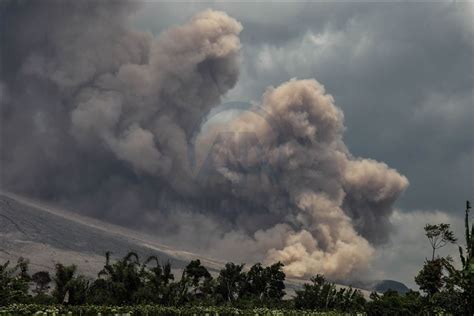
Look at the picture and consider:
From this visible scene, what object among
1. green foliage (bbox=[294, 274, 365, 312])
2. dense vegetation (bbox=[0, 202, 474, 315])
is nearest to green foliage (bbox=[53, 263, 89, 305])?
dense vegetation (bbox=[0, 202, 474, 315])

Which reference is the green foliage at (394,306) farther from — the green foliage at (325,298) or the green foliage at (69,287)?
the green foliage at (69,287)

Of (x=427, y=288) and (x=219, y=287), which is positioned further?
(x=219, y=287)

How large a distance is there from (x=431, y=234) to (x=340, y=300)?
81.0 feet

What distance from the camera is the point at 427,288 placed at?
89188mm

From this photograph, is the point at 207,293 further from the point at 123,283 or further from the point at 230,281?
the point at 123,283

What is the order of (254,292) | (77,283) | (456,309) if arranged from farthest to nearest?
(254,292), (77,283), (456,309)

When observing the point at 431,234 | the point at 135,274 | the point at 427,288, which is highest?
the point at 431,234

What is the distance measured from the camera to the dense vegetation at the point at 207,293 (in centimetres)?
2906

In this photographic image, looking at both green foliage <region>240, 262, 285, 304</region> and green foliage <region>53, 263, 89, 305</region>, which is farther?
green foliage <region>240, 262, 285, 304</region>

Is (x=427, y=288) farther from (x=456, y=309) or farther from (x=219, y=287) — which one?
(x=456, y=309)

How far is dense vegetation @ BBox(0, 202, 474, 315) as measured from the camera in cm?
2906

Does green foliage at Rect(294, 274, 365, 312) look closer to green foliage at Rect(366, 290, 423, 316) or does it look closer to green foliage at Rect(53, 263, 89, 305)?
green foliage at Rect(366, 290, 423, 316)

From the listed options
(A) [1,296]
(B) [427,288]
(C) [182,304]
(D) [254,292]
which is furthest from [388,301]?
(A) [1,296]

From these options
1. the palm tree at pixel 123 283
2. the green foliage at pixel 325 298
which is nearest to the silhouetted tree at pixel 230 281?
the green foliage at pixel 325 298
